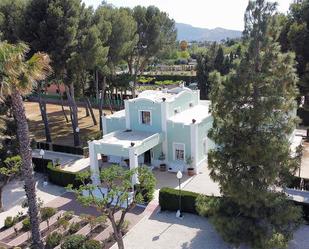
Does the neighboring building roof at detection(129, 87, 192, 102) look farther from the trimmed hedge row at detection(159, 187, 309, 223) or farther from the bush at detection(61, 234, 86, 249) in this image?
the bush at detection(61, 234, 86, 249)

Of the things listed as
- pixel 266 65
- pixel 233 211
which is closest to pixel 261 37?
pixel 266 65

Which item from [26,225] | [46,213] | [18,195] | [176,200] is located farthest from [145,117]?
[26,225]

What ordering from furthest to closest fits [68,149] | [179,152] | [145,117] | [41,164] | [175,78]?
[175,78] → [68,149] → [41,164] → [145,117] → [179,152]

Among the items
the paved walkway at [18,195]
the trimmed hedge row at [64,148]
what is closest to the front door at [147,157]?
the trimmed hedge row at [64,148]

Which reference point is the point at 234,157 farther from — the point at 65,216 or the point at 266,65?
the point at 65,216

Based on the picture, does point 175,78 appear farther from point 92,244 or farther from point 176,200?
point 92,244

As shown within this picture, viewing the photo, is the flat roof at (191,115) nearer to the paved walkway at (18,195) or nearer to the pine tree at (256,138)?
the paved walkway at (18,195)

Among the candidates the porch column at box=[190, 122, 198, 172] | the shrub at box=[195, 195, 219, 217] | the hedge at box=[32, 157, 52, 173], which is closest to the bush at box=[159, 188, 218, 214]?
the shrub at box=[195, 195, 219, 217]
